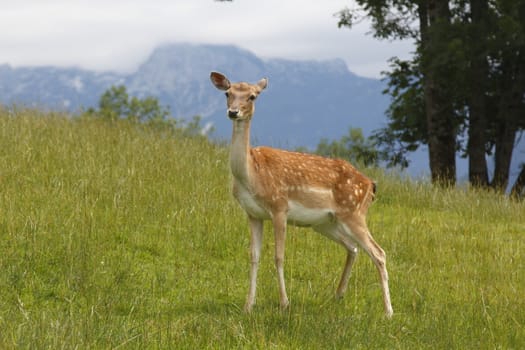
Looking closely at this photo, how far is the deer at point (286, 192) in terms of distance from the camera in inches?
270

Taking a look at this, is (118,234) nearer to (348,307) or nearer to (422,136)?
(348,307)

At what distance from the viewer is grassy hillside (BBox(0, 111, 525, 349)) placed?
6180 millimetres

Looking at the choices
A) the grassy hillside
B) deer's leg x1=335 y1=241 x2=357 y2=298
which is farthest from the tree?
deer's leg x1=335 y1=241 x2=357 y2=298

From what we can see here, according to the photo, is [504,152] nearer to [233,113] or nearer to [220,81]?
[220,81]

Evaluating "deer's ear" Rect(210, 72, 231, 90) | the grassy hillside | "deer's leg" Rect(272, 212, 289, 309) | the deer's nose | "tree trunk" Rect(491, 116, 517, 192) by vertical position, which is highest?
"deer's ear" Rect(210, 72, 231, 90)

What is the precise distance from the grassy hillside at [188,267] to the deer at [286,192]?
1.86 feet

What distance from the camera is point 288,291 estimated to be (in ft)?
25.8

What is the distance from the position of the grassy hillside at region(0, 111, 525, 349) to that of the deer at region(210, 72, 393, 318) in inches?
22.3

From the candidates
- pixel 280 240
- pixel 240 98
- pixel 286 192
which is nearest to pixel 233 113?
pixel 240 98

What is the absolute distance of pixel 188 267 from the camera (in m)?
8.36

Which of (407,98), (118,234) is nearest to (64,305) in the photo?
(118,234)

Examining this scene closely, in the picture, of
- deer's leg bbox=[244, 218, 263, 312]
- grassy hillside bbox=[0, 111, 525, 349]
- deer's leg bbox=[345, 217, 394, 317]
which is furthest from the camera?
deer's leg bbox=[345, 217, 394, 317]

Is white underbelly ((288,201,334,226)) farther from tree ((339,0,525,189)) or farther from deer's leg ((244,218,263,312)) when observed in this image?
tree ((339,0,525,189))

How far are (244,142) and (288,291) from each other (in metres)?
1.91
